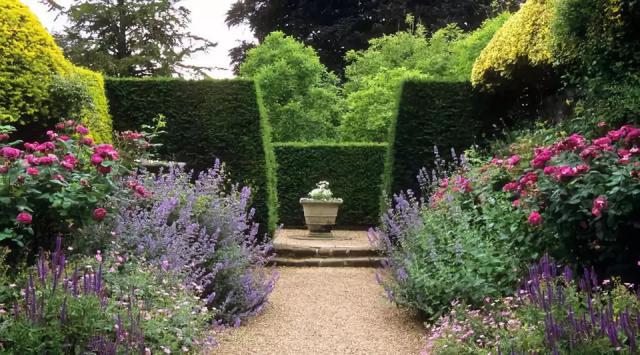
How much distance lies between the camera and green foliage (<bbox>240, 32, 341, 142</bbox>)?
66.9 ft

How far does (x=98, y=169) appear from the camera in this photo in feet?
15.8

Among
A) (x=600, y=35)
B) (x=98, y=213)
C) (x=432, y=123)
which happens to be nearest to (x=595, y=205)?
(x=98, y=213)

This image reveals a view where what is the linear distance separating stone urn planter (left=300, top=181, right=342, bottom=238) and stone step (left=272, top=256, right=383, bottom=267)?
197 cm

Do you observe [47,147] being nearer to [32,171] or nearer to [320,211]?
[32,171]

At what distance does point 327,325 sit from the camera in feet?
20.2

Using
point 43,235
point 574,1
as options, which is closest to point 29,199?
point 43,235

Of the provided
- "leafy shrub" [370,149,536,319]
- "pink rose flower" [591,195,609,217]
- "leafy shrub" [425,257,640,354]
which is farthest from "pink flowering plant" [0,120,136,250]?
"pink rose flower" [591,195,609,217]

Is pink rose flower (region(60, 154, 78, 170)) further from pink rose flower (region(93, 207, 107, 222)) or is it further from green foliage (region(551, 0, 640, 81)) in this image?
green foliage (region(551, 0, 640, 81))

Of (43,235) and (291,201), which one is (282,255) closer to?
(291,201)

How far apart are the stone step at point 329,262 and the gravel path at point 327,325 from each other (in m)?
1.63

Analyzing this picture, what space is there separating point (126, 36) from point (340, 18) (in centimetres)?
819

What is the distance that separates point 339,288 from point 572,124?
354 centimetres

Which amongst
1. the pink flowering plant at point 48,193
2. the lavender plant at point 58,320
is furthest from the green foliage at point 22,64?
the lavender plant at point 58,320

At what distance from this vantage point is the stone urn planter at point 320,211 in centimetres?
1245
